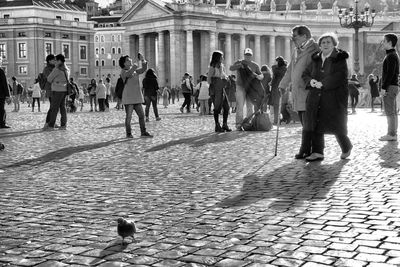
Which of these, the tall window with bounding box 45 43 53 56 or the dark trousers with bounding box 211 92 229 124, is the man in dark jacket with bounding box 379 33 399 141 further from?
the tall window with bounding box 45 43 53 56

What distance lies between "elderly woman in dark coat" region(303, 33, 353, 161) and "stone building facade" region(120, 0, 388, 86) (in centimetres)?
6906

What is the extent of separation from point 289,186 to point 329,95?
257 centimetres

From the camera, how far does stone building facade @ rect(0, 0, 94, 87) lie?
85.4 meters

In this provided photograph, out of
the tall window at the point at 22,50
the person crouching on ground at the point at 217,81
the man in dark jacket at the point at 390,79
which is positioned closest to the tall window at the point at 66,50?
the tall window at the point at 22,50

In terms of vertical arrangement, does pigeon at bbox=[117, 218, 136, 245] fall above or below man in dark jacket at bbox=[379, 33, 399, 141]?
below

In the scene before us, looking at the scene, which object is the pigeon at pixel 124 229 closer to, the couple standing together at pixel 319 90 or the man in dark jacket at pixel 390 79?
the couple standing together at pixel 319 90

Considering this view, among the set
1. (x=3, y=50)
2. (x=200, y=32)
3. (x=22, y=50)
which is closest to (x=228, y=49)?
(x=200, y=32)

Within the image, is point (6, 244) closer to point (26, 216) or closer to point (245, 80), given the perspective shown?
point (26, 216)

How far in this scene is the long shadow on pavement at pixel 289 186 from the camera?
607 centimetres

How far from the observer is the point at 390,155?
9820mm

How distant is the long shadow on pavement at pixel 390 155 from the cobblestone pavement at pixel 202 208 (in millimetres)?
17

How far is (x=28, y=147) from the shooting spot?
12484mm

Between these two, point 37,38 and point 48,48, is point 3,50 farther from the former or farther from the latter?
point 48,48

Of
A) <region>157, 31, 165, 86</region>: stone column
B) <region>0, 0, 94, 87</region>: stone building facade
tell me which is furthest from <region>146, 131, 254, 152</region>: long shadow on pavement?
<region>0, 0, 94, 87</region>: stone building facade
